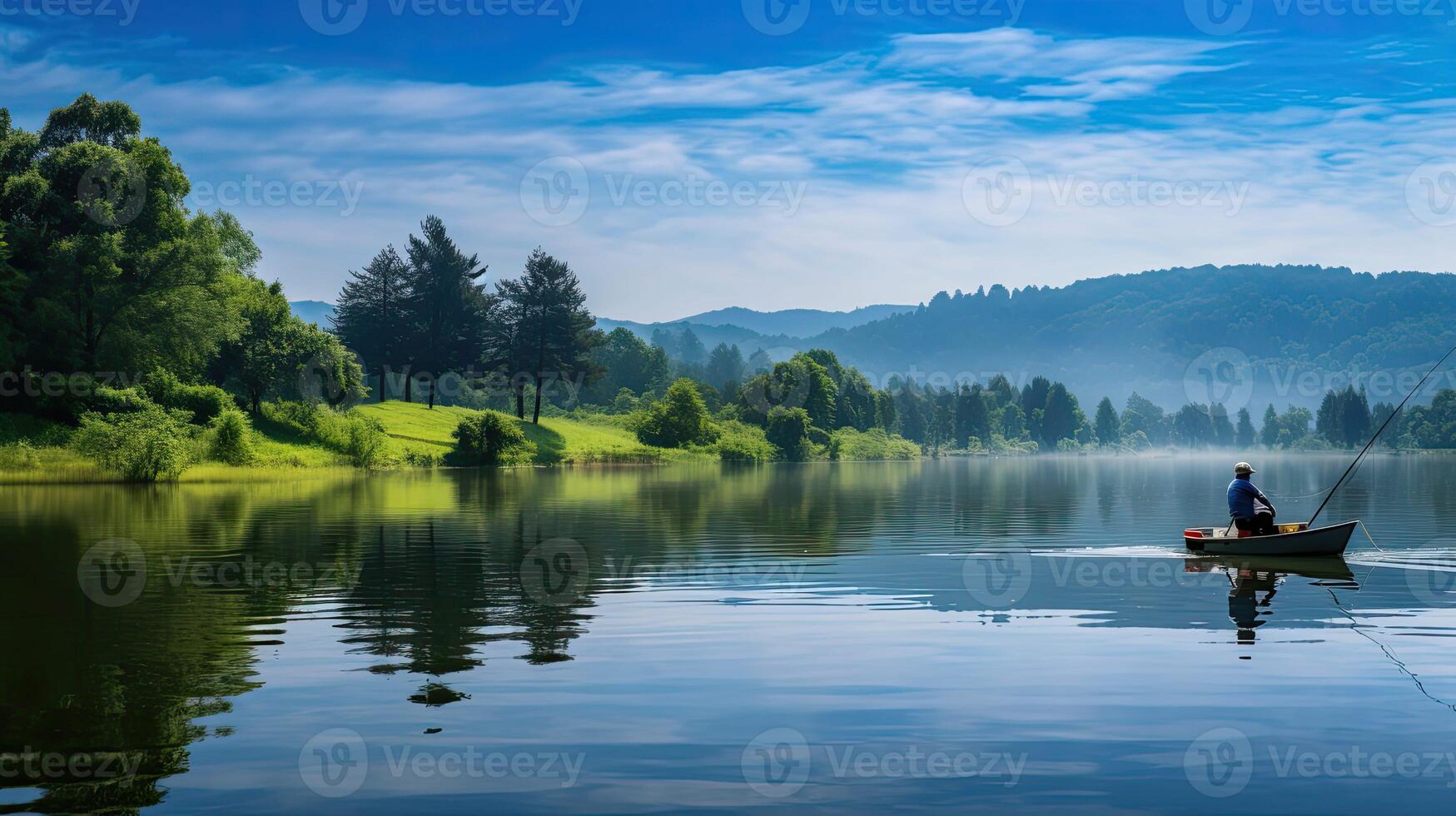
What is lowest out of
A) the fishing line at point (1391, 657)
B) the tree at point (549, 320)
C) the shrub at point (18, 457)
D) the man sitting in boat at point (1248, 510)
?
the fishing line at point (1391, 657)

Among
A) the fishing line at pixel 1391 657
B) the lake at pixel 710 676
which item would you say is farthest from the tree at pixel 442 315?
the fishing line at pixel 1391 657

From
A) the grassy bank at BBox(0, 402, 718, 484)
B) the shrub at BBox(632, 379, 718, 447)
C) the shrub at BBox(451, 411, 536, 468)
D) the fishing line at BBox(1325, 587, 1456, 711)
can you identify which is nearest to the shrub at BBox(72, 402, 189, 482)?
the grassy bank at BBox(0, 402, 718, 484)

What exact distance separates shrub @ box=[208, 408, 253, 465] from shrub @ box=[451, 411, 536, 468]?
29.2 meters

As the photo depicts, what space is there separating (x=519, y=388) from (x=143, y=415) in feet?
214

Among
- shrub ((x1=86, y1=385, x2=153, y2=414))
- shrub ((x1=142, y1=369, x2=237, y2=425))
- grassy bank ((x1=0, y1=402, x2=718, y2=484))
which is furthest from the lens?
shrub ((x1=142, y1=369, x2=237, y2=425))

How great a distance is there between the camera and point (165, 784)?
10.9m

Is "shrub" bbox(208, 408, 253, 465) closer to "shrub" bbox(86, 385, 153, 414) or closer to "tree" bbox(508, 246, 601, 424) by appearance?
"shrub" bbox(86, 385, 153, 414)

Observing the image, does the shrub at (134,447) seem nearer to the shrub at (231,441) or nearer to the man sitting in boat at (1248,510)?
the shrub at (231,441)

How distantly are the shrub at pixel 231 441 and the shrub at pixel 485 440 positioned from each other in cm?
2923

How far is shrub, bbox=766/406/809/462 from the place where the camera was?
168m

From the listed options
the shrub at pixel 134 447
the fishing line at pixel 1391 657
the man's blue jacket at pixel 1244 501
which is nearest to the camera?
the fishing line at pixel 1391 657

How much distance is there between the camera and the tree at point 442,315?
464ft

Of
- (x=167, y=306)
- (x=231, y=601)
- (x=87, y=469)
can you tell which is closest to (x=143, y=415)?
(x=87, y=469)

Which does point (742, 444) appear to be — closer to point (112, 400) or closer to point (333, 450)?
point (333, 450)
